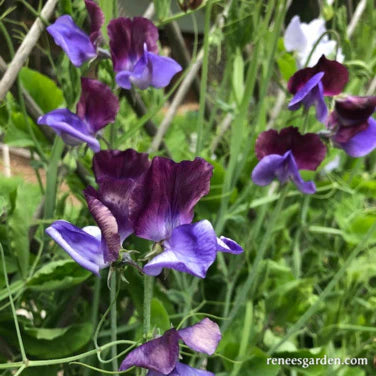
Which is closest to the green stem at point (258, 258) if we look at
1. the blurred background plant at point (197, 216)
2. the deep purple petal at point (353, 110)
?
the blurred background plant at point (197, 216)

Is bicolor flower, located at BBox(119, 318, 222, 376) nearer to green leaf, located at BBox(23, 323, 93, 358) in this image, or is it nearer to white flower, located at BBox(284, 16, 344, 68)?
green leaf, located at BBox(23, 323, 93, 358)

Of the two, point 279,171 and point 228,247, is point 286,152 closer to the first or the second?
point 279,171

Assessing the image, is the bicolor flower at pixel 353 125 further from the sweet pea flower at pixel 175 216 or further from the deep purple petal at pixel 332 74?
the sweet pea flower at pixel 175 216

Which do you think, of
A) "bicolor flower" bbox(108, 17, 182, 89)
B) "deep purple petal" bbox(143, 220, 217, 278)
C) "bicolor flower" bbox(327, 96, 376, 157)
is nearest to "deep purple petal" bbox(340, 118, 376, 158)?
"bicolor flower" bbox(327, 96, 376, 157)

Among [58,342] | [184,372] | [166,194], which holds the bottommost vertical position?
[58,342]

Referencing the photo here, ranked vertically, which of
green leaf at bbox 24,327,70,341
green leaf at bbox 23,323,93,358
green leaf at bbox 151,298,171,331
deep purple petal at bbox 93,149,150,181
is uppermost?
deep purple petal at bbox 93,149,150,181

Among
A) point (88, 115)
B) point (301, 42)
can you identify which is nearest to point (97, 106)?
point (88, 115)
